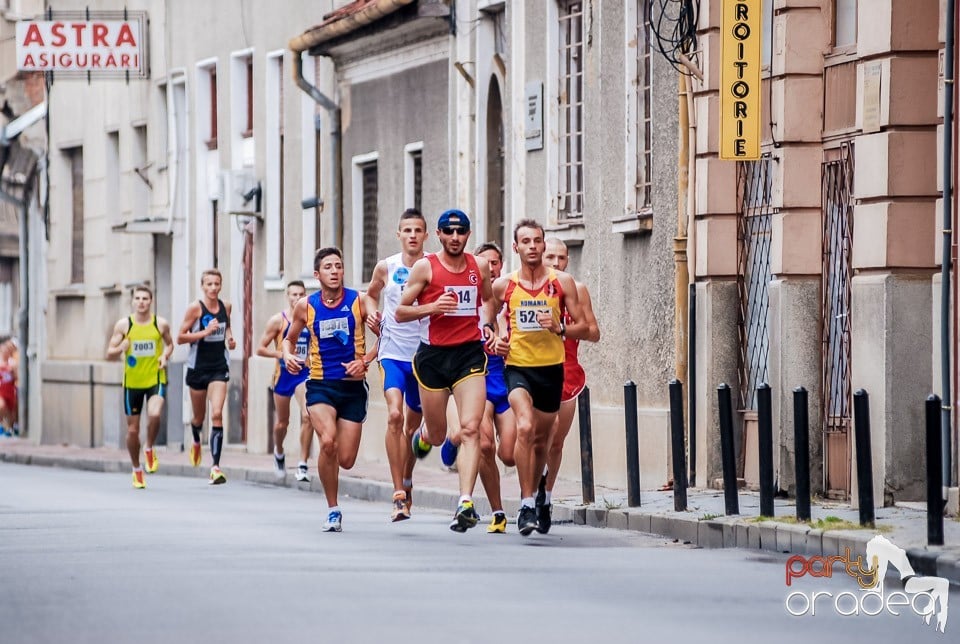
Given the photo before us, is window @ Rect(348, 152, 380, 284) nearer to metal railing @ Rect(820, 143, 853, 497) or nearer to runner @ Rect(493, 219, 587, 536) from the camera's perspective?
metal railing @ Rect(820, 143, 853, 497)

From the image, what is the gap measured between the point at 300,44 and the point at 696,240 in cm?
1143

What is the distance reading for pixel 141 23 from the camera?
3659cm

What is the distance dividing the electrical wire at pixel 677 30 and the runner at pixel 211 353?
18.6 feet

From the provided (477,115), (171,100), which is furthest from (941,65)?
(171,100)

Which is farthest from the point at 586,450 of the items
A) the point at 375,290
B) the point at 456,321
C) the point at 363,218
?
the point at 363,218

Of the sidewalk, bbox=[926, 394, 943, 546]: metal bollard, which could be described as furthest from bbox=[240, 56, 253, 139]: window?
bbox=[926, 394, 943, 546]: metal bollard

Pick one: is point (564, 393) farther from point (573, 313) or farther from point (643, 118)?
point (643, 118)

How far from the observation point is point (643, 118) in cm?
2073

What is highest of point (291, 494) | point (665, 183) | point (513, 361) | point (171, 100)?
point (171, 100)

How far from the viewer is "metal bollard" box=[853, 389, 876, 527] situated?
13250 millimetres

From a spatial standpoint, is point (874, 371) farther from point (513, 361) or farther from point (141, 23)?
point (141, 23)

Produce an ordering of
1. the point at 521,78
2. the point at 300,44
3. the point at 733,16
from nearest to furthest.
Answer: the point at 733,16
the point at 521,78
the point at 300,44

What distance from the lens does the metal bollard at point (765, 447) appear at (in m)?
14.4

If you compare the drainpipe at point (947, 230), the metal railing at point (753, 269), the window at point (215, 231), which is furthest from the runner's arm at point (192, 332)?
the window at point (215, 231)
